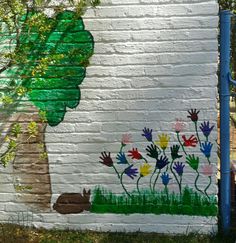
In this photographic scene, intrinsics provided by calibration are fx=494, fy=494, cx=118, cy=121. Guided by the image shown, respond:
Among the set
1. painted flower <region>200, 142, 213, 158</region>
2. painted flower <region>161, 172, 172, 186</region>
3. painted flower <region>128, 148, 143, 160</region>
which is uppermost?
painted flower <region>200, 142, 213, 158</region>

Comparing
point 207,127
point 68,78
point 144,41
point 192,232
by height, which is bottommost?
point 192,232

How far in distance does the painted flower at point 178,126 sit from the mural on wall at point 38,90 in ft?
3.29

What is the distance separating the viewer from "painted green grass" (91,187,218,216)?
4.87 metres

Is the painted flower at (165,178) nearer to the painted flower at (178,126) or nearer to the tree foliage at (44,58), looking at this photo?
the painted flower at (178,126)

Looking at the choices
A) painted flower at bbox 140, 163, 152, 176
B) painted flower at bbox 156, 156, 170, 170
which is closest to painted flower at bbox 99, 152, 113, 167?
painted flower at bbox 140, 163, 152, 176

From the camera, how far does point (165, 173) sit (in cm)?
485

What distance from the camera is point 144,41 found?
4.71m

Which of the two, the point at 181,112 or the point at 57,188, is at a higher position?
the point at 181,112

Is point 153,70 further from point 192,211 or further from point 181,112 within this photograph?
point 192,211

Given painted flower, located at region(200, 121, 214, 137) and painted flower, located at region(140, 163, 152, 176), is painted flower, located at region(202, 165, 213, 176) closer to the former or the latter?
painted flower, located at region(200, 121, 214, 137)

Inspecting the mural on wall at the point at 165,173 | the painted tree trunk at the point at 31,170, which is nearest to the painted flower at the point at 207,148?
the mural on wall at the point at 165,173

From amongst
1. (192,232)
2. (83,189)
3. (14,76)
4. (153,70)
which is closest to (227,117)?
(153,70)

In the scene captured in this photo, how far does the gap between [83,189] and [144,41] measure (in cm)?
159

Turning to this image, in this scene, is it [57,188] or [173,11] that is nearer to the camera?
[173,11]
